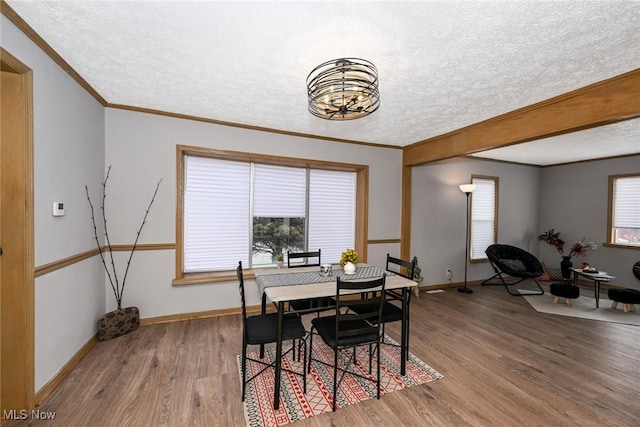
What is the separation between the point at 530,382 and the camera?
234cm

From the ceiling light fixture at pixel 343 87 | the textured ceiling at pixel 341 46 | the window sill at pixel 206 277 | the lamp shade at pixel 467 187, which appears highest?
the textured ceiling at pixel 341 46

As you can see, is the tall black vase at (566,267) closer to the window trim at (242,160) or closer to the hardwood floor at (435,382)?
the hardwood floor at (435,382)

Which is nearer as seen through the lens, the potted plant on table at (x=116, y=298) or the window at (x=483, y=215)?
the potted plant on table at (x=116, y=298)

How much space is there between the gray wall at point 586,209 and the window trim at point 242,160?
16.4ft

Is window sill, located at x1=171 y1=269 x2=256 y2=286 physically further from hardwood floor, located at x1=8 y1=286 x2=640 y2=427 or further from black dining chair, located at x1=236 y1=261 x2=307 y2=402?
black dining chair, located at x1=236 y1=261 x2=307 y2=402

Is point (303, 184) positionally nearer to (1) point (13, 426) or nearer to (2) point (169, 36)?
(2) point (169, 36)

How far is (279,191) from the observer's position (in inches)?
166

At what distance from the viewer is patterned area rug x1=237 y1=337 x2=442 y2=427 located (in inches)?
76.7

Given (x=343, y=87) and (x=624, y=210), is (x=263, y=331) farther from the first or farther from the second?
(x=624, y=210)

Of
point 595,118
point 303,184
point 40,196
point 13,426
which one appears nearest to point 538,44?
point 595,118

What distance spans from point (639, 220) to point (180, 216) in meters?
8.06

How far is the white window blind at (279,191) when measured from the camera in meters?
4.07

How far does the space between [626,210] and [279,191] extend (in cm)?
675

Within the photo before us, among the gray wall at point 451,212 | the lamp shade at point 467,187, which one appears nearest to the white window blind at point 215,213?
the gray wall at point 451,212
